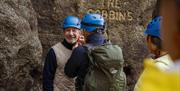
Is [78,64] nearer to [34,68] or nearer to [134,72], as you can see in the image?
[34,68]

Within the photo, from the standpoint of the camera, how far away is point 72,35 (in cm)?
436

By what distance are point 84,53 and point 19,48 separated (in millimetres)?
1927

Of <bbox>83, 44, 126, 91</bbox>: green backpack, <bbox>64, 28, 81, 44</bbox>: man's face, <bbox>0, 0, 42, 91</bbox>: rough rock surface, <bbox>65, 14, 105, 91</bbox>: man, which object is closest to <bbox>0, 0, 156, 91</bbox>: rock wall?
<bbox>0, 0, 42, 91</bbox>: rough rock surface

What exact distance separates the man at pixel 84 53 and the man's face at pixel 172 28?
2736 millimetres

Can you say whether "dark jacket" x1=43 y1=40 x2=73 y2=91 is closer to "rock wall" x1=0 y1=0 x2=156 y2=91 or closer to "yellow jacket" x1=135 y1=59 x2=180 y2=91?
"rock wall" x1=0 y1=0 x2=156 y2=91

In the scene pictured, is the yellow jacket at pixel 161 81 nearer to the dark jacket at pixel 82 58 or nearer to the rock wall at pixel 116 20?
the dark jacket at pixel 82 58

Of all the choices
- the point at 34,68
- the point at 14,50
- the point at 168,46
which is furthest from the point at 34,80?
the point at 168,46

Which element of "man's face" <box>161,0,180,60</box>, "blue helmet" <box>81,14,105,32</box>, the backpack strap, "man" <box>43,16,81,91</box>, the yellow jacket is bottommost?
"man" <box>43,16,81,91</box>

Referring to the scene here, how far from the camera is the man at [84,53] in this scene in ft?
12.1

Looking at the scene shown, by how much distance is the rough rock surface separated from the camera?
525 centimetres

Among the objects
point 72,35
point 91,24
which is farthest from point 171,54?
point 72,35

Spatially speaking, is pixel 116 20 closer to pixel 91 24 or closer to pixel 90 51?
pixel 91 24

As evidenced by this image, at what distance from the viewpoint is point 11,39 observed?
17.5 ft

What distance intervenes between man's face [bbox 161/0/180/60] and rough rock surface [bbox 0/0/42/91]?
Result: 4427 millimetres
